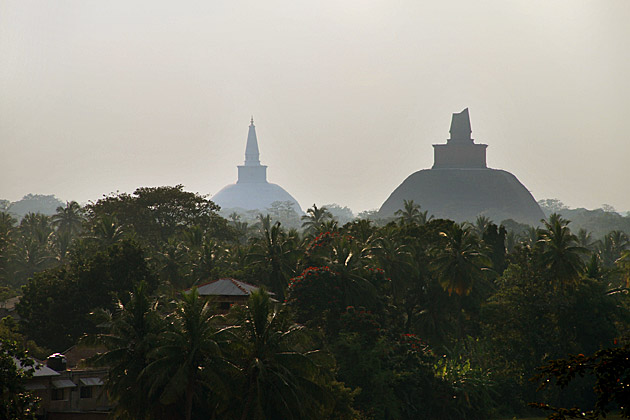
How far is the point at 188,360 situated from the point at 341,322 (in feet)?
52.1

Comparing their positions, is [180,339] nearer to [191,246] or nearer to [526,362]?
[526,362]

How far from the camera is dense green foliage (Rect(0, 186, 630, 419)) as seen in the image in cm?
3819

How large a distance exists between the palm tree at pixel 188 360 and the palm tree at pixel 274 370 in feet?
3.72

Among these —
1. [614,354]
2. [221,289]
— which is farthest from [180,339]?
[614,354]

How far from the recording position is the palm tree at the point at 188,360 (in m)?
36.9

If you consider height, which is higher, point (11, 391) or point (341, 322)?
point (341, 322)

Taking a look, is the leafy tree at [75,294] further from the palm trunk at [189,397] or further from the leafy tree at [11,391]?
the leafy tree at [11,391]

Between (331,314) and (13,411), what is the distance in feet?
72.8

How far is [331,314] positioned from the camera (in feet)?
174

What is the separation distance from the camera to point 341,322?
52062 millimetres

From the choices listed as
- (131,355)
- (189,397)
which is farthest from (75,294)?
(189,397)

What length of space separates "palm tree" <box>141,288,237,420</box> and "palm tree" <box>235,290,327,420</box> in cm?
113

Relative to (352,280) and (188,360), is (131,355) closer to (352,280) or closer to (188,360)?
(188,360)

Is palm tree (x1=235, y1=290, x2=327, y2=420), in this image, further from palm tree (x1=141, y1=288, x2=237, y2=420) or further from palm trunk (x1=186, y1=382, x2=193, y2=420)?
palm trunk (x1=186, y1=382, x2=193, y2=420)
